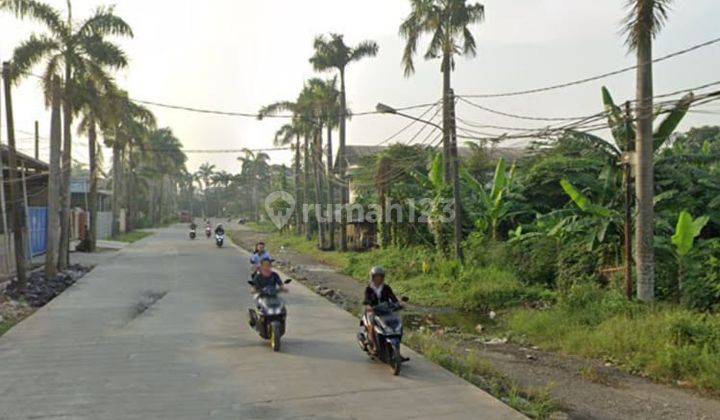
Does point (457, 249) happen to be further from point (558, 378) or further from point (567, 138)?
point (558, 378)

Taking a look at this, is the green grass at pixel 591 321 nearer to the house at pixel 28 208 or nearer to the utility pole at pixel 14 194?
the utility pole at pixel 14 194

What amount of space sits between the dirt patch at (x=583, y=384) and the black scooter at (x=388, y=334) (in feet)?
5.72

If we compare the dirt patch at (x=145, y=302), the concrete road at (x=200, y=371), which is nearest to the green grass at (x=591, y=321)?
the concrete road at (x=200, y=371)

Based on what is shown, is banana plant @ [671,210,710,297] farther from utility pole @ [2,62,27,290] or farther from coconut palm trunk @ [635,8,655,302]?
utility pole @ [2,62,27,290]

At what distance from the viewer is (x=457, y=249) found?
65.7 ft

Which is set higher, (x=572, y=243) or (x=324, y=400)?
(x=572, y=243)

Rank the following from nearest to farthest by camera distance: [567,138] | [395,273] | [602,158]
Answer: [567,138] < [602,158] < [395,273]

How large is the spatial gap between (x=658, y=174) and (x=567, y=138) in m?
2.91

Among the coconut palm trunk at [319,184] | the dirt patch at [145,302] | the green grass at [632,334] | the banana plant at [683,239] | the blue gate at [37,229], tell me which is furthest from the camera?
the coconut palm trunk at [319,184]

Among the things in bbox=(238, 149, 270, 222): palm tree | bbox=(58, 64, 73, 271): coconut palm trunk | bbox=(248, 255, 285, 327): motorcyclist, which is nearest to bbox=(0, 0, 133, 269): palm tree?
bbox=(58, 64, 73, 271): coconut palm trunk

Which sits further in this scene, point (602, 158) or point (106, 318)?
point (602, 158)

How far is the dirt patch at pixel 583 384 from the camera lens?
789cm

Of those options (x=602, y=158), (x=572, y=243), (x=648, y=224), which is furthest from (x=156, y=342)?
(x=602, y=158)

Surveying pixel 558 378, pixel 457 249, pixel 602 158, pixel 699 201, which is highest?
pixel 602 158
